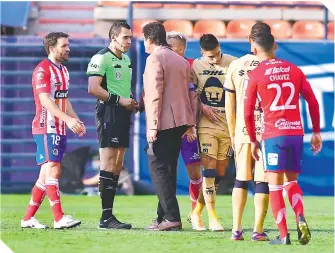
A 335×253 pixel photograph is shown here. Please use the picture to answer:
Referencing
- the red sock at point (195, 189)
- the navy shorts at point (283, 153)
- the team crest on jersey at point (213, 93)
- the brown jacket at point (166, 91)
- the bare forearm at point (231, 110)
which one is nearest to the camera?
the navy shorts at point (283, 153)

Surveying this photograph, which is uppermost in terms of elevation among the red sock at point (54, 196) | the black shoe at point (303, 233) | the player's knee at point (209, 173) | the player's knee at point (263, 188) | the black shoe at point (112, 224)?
the player's knee at point (209, 173)

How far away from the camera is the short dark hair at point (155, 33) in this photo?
9703 millimetres

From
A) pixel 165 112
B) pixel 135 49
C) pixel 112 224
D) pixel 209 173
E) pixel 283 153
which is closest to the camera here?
pixel 283 153

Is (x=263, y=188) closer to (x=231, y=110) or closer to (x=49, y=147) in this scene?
(x=231, y=110)

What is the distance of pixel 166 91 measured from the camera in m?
9.63

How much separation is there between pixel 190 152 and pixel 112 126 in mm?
1007

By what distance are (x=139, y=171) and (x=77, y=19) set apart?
4.71 meters

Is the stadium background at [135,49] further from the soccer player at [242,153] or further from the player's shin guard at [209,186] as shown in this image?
the soccer player at [242,153]

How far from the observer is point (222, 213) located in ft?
41.7

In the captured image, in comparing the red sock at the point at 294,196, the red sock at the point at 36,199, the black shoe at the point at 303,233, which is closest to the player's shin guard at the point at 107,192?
the red sock at the point at 36,199

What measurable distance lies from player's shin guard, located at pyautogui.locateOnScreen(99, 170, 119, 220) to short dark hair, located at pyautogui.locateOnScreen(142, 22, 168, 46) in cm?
133

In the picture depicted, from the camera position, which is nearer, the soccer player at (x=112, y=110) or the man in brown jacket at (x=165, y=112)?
the man in brown jacket at (x=165, y=112)

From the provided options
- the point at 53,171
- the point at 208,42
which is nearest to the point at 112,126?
the point at 53,171

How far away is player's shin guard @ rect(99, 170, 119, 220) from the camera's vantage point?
10.0 metres
